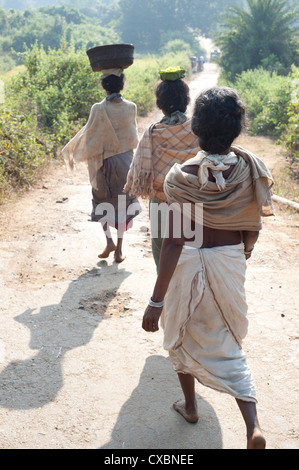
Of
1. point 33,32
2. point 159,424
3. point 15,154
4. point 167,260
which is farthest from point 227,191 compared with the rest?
point 33,32

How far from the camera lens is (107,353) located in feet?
10.2

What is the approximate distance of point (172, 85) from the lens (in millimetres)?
2789

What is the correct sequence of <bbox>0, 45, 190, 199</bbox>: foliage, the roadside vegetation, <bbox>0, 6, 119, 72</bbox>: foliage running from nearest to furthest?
<bbox>0, 45, 190, 199</bbox>: foliage
the roadside vegetation
<bbox>0, 6, 119, 72</bbox>: foliage

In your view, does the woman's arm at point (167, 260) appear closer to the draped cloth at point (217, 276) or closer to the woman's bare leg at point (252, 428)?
the draped cloth at point (217, 276)

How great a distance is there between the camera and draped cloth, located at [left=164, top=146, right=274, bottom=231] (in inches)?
79.0

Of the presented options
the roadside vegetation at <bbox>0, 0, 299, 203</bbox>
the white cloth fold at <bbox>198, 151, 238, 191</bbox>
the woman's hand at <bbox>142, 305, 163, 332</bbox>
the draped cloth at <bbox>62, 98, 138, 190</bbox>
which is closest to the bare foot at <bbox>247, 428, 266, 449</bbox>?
the woman's hand at <bbox>142, 305, 163, 332</bbox>

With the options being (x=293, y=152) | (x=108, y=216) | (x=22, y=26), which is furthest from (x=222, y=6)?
(x=108, y=216)

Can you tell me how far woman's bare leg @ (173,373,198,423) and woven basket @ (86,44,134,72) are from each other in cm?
265

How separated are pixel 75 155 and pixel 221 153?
2.32 m

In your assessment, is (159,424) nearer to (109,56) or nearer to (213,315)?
(213,315)

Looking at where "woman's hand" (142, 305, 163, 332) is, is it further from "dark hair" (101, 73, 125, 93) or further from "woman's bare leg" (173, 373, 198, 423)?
"dark hair" (101, 73, 125, 93)

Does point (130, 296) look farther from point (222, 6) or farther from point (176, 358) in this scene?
point (222, 6)

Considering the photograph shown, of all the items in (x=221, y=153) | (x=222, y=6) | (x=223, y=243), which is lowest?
(x=222, y=6)

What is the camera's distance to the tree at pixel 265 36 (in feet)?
62.8
